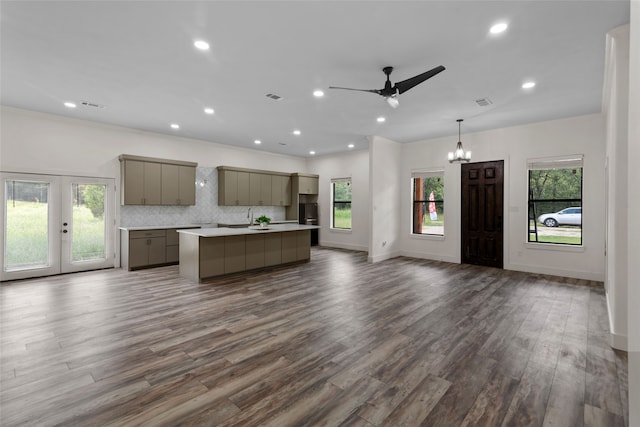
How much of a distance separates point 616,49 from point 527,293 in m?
3.34

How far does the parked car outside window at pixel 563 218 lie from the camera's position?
577cm

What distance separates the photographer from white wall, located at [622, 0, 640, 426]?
81 centimetres

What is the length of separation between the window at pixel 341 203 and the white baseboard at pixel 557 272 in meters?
4.48

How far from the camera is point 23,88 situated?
14.5 ft

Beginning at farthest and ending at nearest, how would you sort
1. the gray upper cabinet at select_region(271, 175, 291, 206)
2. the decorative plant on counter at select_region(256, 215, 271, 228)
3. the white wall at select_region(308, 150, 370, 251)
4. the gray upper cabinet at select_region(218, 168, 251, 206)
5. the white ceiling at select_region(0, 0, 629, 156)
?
the gray upper cabinet at select_region(271, 175, 291, 206) < the white wall at select_region(308, 150, 370, 251) < the gray upper cabinet at select_region(218, 168, 251, 206) < the decorative plant on counter at select_region(256, 215, 271, 228) < the white ceiling at select_region(0, 0, 629, 156)

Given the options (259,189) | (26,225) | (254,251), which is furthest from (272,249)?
(26,225)

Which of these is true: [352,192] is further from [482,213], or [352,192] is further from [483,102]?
[483,102]

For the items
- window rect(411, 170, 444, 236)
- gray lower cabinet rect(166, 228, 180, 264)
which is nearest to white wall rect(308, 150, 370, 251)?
window rect(411, 170, 444, 236)

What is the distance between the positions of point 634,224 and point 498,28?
2.80 metres

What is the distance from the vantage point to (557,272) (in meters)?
5.90

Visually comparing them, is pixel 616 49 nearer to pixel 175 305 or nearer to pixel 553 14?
pixel 553 14

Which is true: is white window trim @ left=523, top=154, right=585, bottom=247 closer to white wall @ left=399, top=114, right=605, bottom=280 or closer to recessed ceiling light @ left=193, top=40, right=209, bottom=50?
white wall @ left=399, top=114, right=605, bottom=280

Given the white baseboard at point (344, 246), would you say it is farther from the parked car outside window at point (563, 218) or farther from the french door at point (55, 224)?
the french door at point (55, 224)

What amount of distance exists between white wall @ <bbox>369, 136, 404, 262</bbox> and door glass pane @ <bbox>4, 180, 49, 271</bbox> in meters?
6.49
